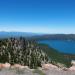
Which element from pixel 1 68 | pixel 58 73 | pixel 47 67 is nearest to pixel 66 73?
pixel 58 73

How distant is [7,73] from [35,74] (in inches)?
91.3

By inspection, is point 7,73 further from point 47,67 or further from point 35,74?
point 47,67

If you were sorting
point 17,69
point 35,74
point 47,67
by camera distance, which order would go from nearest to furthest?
point 35,74, point 17,69, point 47,67

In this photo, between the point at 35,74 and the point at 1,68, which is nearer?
the point at 35,74

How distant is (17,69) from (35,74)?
6.45 feet

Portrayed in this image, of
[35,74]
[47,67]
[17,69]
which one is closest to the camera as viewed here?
[35,74]

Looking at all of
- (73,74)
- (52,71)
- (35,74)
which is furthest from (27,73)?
(73,74)

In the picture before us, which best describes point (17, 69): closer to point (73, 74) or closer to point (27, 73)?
point (27, 73)

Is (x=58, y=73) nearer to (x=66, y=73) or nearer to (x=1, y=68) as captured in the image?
(x=66, y=73)

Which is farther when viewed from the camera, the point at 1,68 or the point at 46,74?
the point at 1,68

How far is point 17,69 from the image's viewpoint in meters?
19.0

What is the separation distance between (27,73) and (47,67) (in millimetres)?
3580

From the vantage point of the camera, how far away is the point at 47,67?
2131 centimetres

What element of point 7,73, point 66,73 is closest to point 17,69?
point 7,73
